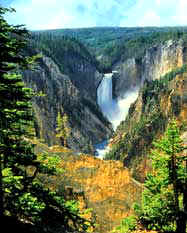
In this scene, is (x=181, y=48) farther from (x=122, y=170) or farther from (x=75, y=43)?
(x=122, y=170)

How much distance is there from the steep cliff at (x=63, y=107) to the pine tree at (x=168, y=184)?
66.8 meters

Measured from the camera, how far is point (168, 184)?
16.3m

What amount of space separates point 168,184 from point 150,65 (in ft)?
515

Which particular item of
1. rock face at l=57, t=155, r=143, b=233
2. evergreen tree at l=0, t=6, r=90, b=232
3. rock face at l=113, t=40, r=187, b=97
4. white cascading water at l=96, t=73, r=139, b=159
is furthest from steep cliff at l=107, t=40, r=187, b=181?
evergreen tree at l=0, t=6, r=90, b=232

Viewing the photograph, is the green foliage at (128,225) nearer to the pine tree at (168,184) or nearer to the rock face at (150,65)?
the pine tree at (168,184)

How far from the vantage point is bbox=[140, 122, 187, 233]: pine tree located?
15734mm

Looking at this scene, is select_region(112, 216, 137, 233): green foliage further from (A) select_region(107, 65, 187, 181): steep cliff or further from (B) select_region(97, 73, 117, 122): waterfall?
(B) select_region(97, 73, 117, 122): waterfall

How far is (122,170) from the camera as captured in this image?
45250 mm

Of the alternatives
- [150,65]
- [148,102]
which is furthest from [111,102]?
[148,102]

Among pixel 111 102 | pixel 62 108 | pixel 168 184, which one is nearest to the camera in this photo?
pixel 168 184

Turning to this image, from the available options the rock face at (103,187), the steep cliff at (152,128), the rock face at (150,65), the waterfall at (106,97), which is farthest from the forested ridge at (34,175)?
the waterfall at (106,97)

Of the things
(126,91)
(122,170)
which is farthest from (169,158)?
(126,91)

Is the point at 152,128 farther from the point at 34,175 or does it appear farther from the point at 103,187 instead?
the point at 34,175

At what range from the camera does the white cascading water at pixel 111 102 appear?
158 meters
